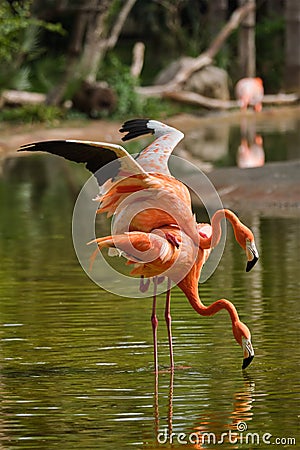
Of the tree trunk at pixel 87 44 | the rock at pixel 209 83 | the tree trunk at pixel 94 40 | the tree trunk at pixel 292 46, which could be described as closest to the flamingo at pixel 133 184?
the tree trunk at pixel 87 44

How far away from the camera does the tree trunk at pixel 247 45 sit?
2941cm

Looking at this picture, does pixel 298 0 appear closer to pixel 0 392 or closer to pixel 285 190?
pixel 285 190

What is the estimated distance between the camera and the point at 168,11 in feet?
106

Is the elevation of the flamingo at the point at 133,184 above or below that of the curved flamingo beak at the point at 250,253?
above

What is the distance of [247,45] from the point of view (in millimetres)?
30109

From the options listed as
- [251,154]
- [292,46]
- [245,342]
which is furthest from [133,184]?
[292,46]

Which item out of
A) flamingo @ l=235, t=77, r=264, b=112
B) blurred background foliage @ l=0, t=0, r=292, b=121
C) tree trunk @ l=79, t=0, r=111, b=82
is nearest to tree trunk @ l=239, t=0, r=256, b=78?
blurred background foliage @ l=0, t=0, r=292, b=121

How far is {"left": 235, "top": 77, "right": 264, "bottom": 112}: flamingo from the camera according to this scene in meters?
27.4

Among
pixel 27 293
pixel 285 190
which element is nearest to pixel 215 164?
pixel 285 190

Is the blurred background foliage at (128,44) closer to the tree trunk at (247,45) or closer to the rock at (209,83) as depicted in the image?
the tree trunk at (247,45)

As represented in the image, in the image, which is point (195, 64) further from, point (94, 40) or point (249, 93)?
point (94, 40)

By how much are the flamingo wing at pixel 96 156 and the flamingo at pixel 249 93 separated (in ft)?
68.0

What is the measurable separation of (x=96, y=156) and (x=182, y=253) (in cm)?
70

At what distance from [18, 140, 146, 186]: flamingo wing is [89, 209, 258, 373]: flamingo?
1.15 ft
